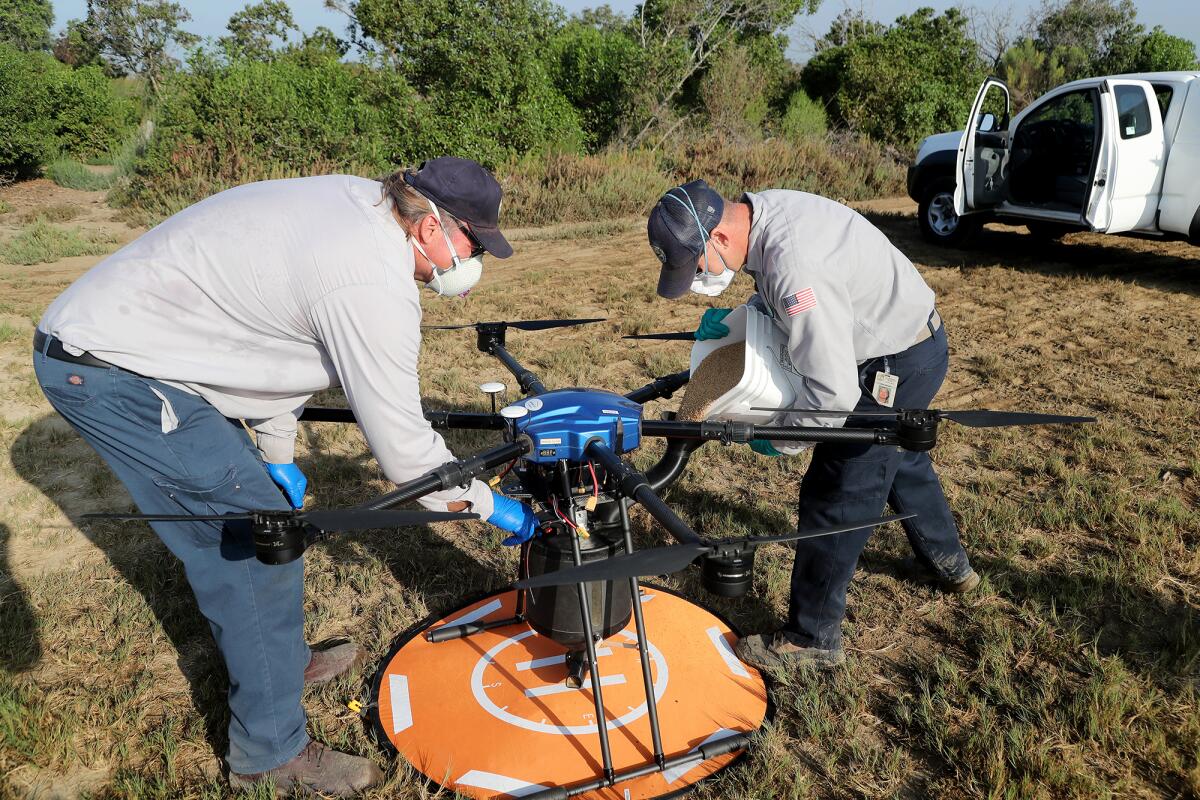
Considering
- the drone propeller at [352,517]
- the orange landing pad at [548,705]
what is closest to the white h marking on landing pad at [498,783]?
the orange landing pad at [548,705]

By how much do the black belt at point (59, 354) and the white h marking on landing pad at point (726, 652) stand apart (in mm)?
2462

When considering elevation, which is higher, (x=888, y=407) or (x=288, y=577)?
(x=888, y=407)

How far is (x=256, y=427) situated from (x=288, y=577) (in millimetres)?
653

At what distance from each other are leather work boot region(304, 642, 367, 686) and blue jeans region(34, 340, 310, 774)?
0.53m

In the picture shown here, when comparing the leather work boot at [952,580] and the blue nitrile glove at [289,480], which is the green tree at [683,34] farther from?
the blue nitrile glove at [289,480]

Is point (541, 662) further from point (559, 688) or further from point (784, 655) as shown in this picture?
point (784, 655)

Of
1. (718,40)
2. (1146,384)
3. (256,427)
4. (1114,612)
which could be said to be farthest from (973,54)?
(256,427)

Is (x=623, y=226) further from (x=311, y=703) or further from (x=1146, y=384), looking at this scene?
(x=311, y=703)

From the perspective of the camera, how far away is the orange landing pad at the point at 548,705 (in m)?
2.83

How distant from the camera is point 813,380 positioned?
2680mm

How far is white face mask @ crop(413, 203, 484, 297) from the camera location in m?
2.43

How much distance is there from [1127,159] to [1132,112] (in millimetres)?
539

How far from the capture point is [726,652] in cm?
346

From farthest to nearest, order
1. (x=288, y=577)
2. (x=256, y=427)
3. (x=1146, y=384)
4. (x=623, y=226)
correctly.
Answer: (x=623, y=226) < (x=1146, y=384) < (x=256, y=427) < (x=288, y=577)
